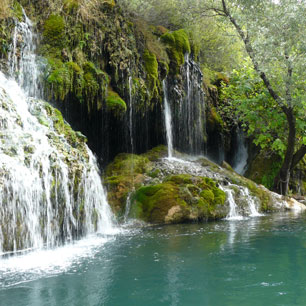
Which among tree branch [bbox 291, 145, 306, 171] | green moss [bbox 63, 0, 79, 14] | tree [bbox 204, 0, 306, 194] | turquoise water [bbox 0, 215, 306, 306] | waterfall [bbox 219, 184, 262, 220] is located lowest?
turquoise water [bbox 0, 215, 306, 306]

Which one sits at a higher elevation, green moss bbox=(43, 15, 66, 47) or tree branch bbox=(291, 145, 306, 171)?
green moss bbox=(43, 15, 66, 47)

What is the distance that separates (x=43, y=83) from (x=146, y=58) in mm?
5879

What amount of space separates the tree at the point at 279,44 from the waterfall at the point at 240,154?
21.9 ft

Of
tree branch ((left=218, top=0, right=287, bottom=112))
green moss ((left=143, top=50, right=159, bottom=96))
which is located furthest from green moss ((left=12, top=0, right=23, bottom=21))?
tree branch ((left=218, top=0, right=287, bottom=112))

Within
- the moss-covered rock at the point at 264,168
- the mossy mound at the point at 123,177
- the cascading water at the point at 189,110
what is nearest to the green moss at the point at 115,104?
the mossy mound at the point at 123,177

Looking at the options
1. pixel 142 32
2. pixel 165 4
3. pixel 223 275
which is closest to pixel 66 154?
pixel 223 275

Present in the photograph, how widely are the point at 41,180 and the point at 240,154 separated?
17.1m

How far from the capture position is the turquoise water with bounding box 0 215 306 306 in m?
4.90

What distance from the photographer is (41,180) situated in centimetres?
802

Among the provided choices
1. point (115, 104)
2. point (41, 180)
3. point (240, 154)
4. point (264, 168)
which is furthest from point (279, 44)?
point (41, 180)

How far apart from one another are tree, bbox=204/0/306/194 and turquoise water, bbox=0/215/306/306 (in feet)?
24.7

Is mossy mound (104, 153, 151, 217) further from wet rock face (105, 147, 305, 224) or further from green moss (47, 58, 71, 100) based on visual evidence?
green moss (47, 58, 71, 100)

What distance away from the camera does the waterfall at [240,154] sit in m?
23.0

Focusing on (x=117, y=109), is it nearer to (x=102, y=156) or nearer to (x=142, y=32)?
(x=102, y=156)
